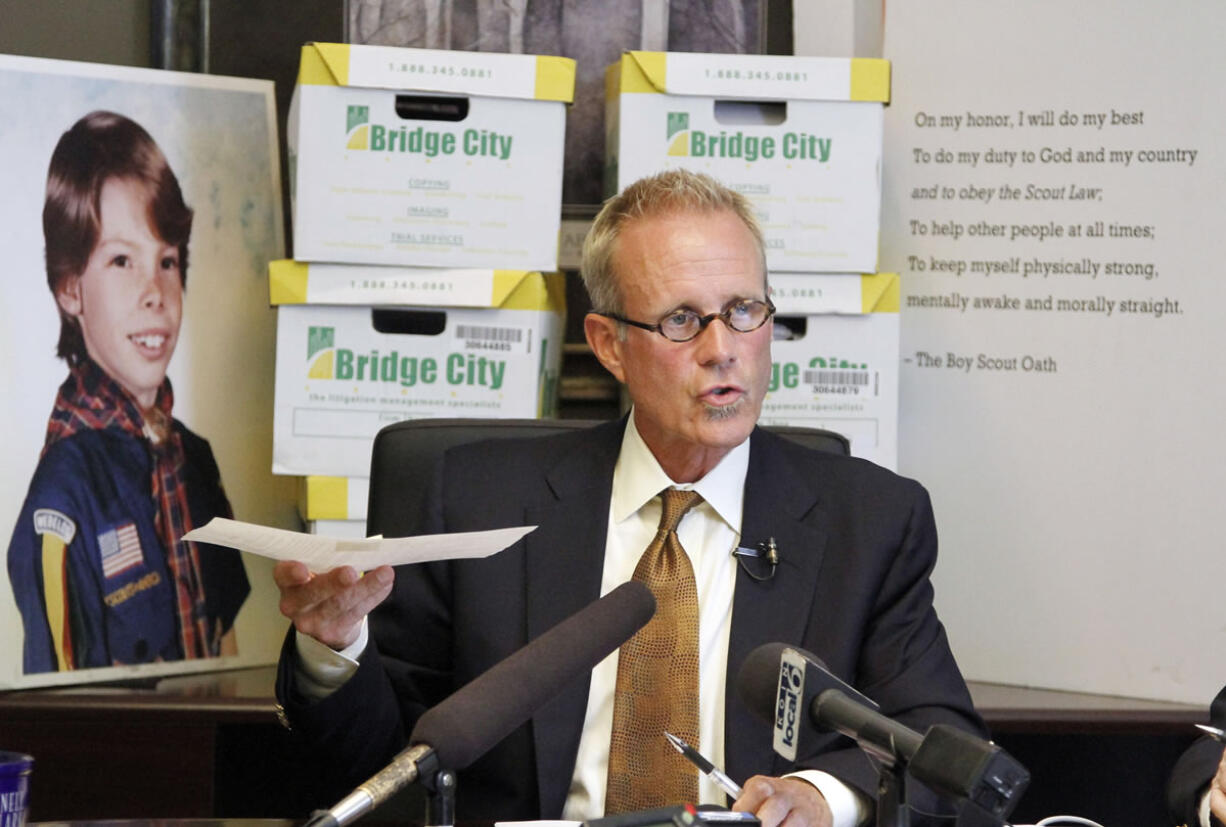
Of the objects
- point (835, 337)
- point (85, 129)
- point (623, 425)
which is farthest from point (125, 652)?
point (835, 337)

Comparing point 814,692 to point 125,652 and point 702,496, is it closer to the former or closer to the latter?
point 702,496

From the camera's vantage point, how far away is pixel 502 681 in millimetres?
984

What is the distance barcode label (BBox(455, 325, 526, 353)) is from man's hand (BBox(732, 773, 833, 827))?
1.20 m

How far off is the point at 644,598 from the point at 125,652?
1.56 metres

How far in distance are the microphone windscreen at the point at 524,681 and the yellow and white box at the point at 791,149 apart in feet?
4.55

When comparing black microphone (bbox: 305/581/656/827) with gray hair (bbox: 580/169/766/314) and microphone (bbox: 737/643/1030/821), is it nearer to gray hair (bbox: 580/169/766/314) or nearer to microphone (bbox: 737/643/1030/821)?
microphone (bbox: 737/643/1030/821)

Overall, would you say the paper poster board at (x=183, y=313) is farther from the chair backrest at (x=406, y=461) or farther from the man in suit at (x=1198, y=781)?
the man in suit at (x=1198, y=781)

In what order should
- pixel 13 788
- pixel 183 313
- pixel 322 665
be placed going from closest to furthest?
1. pixel 13 788
2. pixel 322 665
3. pixel 183 313

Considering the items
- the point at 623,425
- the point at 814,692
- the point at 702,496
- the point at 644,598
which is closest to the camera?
the point at 814,692

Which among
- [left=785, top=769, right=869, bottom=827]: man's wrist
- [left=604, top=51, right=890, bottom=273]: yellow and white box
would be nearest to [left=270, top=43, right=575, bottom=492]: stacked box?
[left=604, top=51, right=890, bottom=273]: yellow and white box

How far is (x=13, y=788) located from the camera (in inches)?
46.3

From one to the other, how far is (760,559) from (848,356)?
0.78m

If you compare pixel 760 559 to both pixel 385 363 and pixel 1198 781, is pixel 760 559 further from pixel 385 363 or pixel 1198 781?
pixel 385 363

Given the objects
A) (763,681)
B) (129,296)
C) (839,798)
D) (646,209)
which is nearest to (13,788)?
(763,681)
